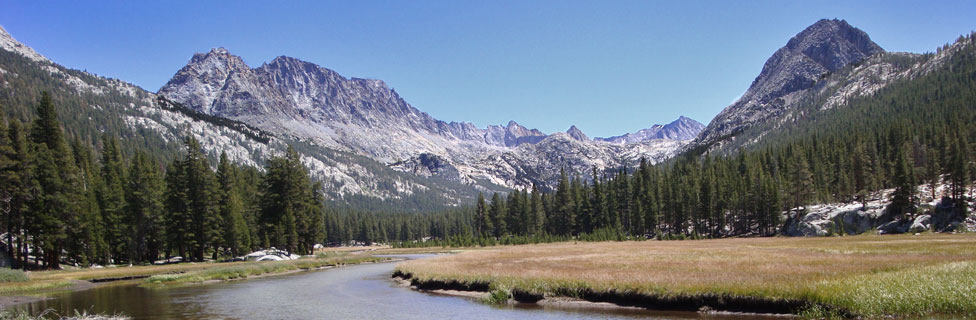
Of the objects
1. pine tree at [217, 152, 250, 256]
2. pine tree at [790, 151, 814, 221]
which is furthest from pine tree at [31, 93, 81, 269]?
pine tree at [790, 151, 814, 221]

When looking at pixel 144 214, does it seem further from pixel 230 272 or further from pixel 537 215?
pixel 537 215

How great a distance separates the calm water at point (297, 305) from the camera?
22562 mm

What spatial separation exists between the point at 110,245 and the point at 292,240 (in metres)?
21.8

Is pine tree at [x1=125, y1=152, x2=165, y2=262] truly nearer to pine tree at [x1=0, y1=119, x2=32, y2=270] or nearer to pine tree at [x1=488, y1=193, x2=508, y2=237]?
pine tree at [x1=0, y1=119, x2=32, y2=270]

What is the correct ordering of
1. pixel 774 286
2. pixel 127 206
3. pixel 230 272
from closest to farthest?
pixel 774 286 → pixel 230 272 → pixel 127 206

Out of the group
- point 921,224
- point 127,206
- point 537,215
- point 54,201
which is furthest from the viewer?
point 537,215

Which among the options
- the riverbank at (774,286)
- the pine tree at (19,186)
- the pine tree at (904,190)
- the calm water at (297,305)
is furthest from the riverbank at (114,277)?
the pine tree at (904,190)

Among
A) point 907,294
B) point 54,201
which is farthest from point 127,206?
point 907,294

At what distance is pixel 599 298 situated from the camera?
24875mm

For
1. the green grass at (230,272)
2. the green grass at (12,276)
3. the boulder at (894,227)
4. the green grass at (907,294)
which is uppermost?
the green grass at (12,276)

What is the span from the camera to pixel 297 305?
87.5 ft

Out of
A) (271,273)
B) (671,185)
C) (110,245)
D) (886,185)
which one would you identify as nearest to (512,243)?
(671,185)

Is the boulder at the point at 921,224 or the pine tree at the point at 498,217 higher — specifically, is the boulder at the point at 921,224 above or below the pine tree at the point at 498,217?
below

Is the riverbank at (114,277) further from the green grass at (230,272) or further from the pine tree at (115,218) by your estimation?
the pine tree at (115,218)
